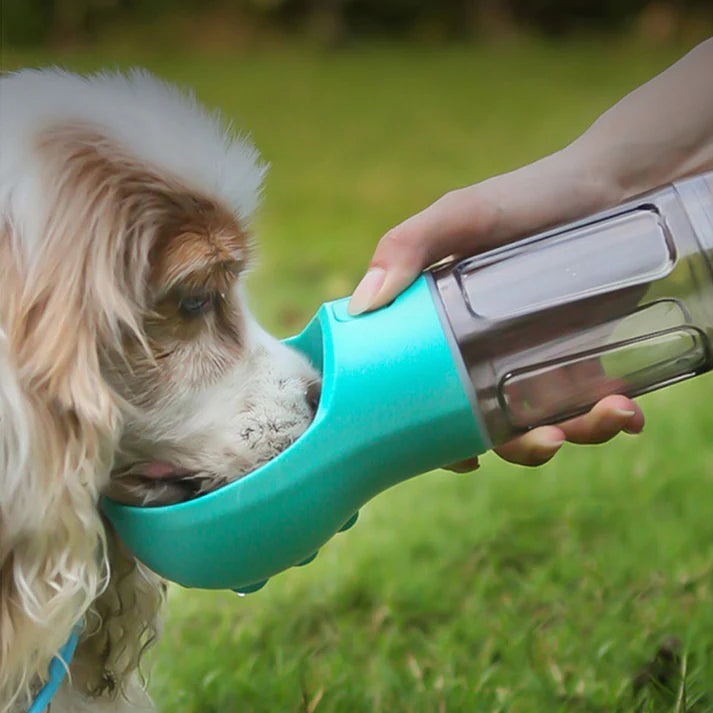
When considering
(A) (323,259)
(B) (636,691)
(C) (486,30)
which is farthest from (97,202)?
(C) (486,30)

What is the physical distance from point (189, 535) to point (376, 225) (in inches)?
215

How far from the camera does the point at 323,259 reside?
6.45 meters

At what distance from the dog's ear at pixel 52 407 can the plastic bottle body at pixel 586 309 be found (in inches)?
20.8

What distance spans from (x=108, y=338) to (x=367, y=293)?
15.9 inches

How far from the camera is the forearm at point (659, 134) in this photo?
7.95 feet

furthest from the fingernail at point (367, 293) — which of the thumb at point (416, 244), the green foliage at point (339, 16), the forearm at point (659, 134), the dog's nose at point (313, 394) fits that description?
the green foliage at point (339, 16)

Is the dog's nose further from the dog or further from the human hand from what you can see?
the human hand

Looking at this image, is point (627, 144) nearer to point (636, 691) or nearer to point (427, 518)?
point (636, 691)

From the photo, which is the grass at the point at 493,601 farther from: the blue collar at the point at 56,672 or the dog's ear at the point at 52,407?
the blue collar at the point at 56,672

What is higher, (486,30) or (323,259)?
(486,30)

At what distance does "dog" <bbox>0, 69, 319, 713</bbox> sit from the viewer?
71.6 inches

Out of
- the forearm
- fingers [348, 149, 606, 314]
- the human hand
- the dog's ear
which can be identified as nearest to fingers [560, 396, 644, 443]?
the human hand

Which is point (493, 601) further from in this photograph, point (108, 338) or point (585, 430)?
point (108, 338)

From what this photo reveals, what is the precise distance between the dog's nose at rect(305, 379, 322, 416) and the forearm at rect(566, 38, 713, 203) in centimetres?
69
